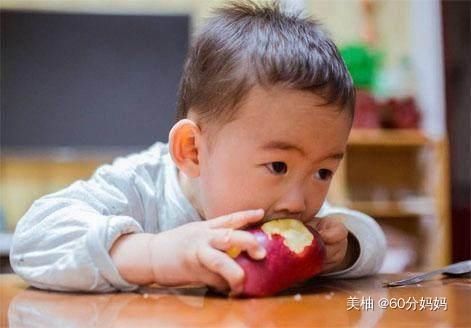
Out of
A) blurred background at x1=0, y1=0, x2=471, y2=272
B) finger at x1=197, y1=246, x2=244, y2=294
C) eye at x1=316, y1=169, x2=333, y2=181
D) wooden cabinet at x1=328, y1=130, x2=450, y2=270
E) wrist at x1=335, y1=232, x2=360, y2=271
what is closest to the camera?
finger at x1=197, y1=246, x2=244, y2=294

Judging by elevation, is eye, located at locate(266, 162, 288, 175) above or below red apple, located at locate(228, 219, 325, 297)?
above

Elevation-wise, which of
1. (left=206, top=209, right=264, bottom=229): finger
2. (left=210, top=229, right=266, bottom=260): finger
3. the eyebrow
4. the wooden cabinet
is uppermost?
the eyebrow

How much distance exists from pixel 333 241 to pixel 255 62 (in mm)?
243

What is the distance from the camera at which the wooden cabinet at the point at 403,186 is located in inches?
105

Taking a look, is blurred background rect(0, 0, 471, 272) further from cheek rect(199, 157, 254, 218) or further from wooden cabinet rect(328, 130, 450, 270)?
cheek rect(199, 157, 254, 218)

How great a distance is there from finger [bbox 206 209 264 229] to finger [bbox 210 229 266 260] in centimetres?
2

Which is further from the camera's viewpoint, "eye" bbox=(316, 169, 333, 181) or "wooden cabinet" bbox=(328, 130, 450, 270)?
"wooden cabinet" bbox=(328, 130, 450, 270)

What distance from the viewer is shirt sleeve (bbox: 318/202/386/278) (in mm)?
937

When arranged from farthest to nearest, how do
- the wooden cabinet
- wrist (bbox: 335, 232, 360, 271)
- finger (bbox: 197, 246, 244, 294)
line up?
the wooden cabinet
wrist (bbox: 335, 232, 360, 271)
finger (bbox: 197, 246, 244, 294)

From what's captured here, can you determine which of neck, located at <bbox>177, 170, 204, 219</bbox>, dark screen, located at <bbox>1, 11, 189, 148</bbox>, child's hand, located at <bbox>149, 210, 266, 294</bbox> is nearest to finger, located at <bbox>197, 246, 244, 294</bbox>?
child's hand, located at <bbox>149, 210, 266, 294</bbox>

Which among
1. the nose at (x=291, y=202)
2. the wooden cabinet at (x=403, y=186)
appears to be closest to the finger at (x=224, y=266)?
the nose at (x=291, y=202)

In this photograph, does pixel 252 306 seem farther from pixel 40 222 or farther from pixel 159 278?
pixel 40 222

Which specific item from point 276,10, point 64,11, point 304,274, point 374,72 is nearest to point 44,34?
point 64,11

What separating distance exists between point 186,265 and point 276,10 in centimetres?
36
